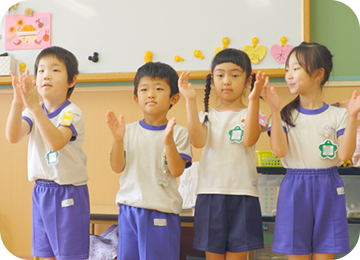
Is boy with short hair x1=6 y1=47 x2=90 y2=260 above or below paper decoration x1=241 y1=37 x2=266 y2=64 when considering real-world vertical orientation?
below

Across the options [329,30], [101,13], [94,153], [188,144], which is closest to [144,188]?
[188,144]

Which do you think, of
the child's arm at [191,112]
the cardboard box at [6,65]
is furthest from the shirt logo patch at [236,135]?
the cardboard box at [6,65]

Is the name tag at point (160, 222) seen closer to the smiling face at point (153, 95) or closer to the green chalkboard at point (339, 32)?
the smiling face at point (153, 95)

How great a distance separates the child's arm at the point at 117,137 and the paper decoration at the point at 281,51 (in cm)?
138

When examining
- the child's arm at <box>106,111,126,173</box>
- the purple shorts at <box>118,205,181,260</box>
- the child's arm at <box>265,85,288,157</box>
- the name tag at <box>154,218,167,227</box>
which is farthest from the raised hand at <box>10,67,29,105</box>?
the child's arm at <box>265,85,288,157</box>

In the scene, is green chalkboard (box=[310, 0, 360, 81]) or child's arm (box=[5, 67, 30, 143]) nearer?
child's arm (box=[5, 67, 30, 143])

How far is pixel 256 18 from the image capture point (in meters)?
2.37

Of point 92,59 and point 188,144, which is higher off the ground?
point 92,59

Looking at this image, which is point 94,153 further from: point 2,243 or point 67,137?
point 67,137

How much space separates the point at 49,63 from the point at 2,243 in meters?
1.74

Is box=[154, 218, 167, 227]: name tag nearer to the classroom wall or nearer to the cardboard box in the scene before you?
the classroom wall

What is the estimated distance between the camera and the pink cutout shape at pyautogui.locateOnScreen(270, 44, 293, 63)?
2.33m

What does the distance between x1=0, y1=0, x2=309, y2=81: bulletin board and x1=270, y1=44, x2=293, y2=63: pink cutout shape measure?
3cm

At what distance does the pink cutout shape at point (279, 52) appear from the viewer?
2.33m
